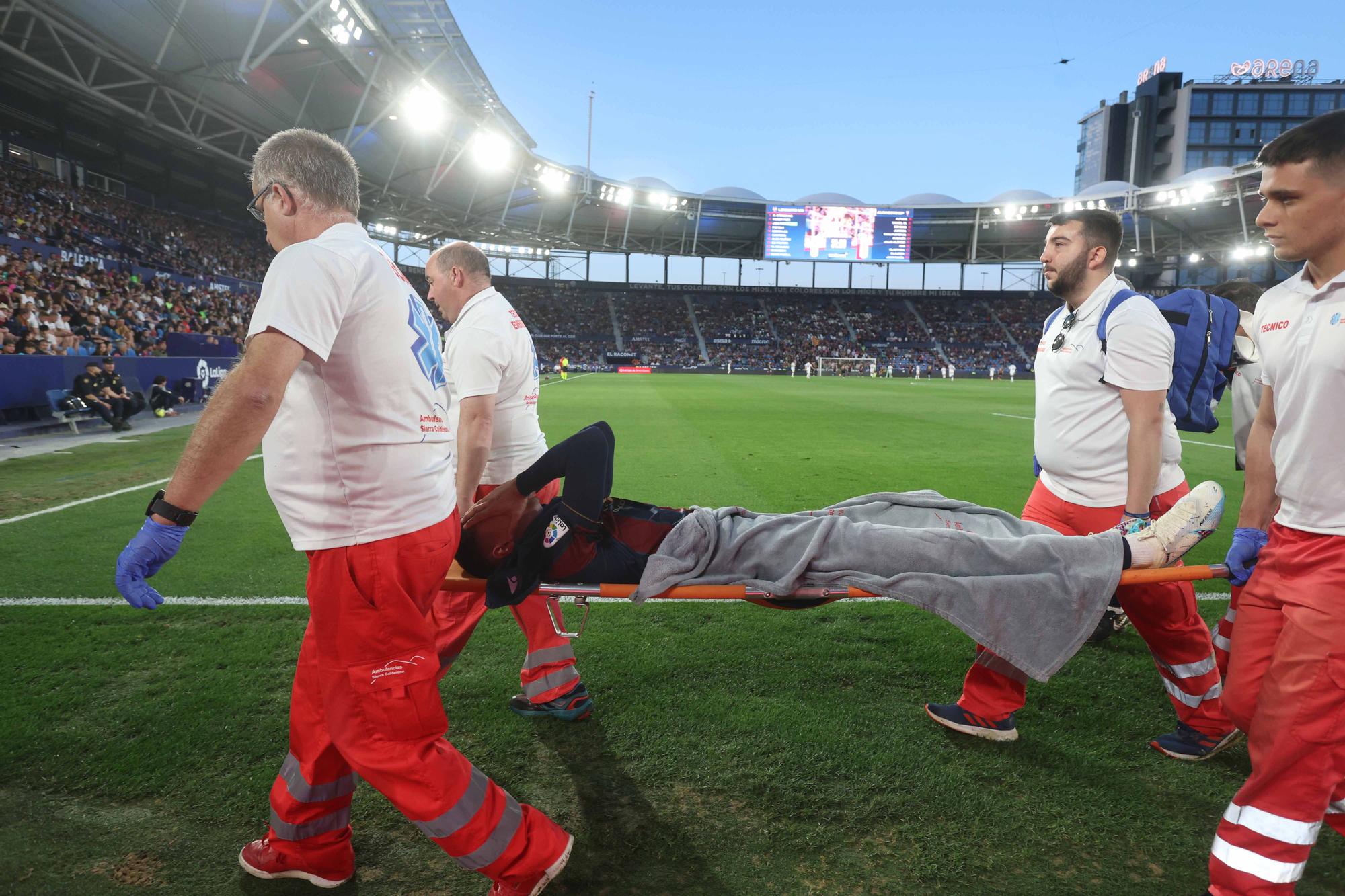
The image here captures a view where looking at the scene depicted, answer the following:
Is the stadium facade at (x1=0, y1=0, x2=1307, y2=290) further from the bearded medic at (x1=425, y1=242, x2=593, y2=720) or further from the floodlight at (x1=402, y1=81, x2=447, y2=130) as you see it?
the bearded medic at (x1=425, y1=242, x2=593, y2=720)

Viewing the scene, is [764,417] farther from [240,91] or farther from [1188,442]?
[240,91]

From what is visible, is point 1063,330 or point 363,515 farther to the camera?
point 1063,330

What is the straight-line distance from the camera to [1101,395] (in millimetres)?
3131

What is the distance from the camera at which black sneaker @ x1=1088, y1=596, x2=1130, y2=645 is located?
4.16 m

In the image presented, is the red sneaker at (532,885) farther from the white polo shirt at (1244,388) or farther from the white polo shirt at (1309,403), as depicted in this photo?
the white polo shirt at (1244,388)

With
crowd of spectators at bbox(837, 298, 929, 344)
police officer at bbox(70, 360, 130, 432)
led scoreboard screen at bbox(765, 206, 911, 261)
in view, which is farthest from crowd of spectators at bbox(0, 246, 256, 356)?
crowd of spectators at bbox(837, 298, 929, 344)

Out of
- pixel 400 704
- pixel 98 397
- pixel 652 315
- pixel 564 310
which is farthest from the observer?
pixel 652 315

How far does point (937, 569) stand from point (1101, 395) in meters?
1.27

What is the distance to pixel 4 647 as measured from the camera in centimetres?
369

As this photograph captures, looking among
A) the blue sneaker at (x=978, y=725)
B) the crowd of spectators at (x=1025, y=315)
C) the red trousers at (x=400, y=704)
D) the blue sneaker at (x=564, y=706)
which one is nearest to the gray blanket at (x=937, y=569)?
the blue sneaker at (x=978, y=725)

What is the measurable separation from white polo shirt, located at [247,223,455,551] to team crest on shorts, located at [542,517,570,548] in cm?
61

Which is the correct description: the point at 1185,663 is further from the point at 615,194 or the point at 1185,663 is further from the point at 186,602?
the point at 615,194

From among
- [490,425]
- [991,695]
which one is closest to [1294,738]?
[991,695]

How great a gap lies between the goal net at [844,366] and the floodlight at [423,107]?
2962 centimetres
